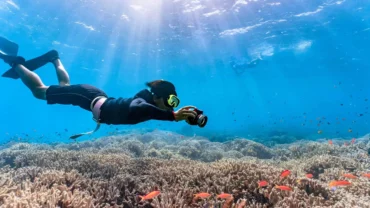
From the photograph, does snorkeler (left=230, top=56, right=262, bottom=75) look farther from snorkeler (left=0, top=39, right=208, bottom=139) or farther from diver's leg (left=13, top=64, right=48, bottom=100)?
diver's leg (left=13, top=64, right=48, bottom=100)

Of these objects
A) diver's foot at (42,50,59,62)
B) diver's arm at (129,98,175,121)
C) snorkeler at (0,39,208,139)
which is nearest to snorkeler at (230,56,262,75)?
diver's foot at (42,50,59,62)

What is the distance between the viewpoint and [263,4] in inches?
955

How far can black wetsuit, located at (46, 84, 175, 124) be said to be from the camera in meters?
3.96

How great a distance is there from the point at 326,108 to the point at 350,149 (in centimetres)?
21673

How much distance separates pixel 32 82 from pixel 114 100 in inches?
128

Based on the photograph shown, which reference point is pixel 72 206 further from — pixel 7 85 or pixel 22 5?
pixel 7 85

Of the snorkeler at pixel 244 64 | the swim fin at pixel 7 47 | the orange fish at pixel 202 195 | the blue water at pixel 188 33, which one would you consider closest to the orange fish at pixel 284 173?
the orange fish at pixel 202 195

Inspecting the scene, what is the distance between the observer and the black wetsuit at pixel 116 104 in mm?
3955

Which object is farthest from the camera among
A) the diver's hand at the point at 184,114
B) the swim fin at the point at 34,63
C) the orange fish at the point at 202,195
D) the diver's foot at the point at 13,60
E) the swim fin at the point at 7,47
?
the swim fin at the point at 7,47

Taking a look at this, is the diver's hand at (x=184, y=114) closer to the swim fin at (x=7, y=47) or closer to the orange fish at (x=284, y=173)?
the orange fish at (x=284, y=173)

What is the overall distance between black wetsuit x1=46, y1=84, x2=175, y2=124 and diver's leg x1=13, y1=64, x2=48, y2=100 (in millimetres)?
282

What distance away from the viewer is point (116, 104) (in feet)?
15.6

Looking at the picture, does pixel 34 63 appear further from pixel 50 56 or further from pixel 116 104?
pixel 116 104

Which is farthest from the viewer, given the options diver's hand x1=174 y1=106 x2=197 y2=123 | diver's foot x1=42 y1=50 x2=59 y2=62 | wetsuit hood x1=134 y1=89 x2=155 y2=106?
diver's foot x1=42 y1=50 x2=59 y2=62
